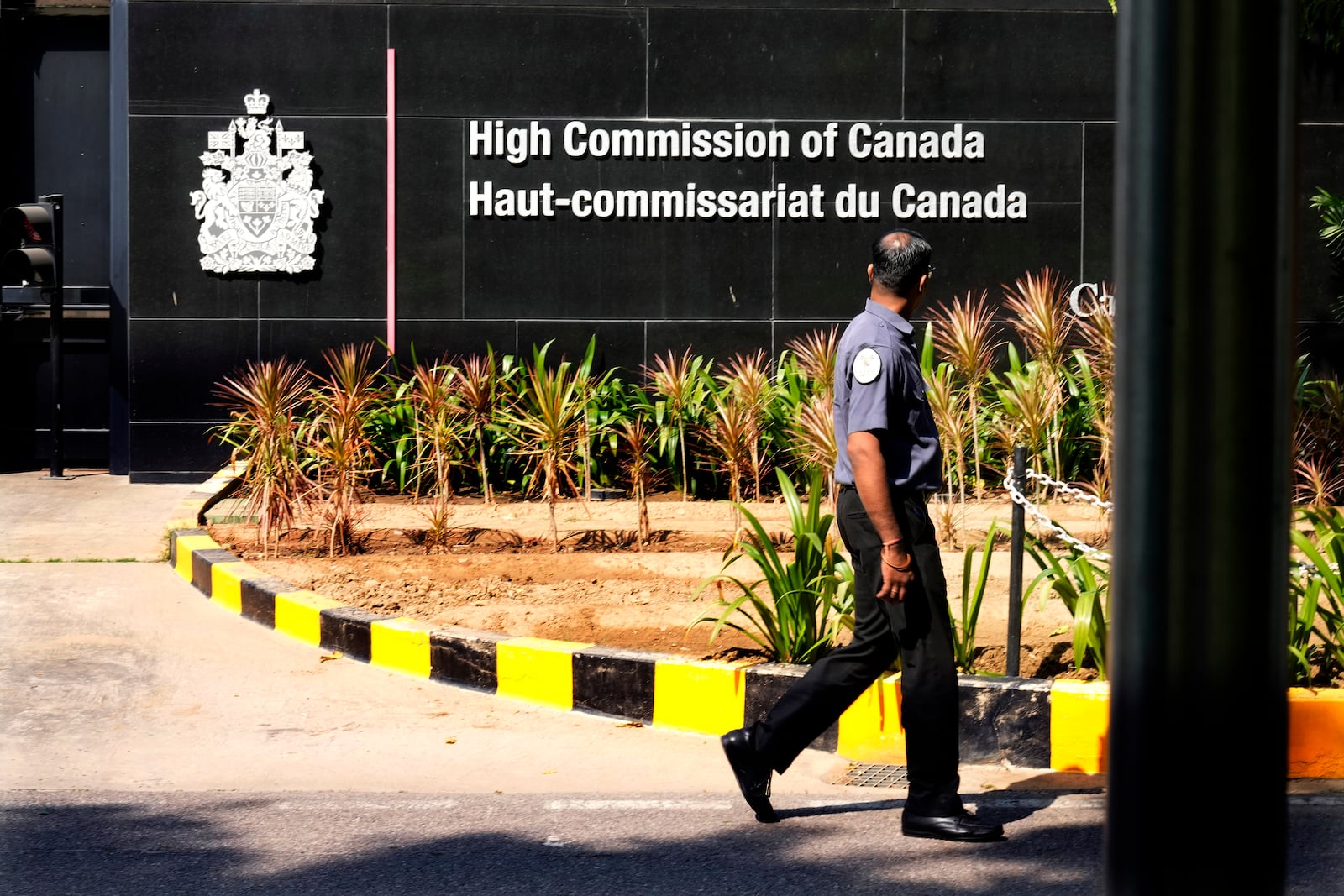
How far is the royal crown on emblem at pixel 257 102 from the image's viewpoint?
40.3ft

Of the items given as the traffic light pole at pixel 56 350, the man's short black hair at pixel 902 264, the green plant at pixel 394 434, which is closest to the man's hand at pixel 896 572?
the man's short black hair at pixel 902 264

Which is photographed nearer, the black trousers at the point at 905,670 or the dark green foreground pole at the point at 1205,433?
the dark green foreground pole at the point at 1205,433

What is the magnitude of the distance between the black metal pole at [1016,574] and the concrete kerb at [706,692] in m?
0.12

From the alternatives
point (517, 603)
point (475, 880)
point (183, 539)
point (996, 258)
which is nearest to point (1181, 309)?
point (475, 880)

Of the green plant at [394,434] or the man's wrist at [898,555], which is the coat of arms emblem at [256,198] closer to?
the green plant at [394,434]

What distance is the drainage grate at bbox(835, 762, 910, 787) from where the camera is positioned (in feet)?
17.1

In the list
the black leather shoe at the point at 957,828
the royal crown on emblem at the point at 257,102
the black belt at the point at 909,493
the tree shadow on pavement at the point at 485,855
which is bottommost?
the tree shadow on pavement at the point at 485,855

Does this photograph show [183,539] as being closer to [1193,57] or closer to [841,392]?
[841,392]

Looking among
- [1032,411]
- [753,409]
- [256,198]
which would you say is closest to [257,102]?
[256,198]

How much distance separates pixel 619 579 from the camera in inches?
309

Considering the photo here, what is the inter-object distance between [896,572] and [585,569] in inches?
150

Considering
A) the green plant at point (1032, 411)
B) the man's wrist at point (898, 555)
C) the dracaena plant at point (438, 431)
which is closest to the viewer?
the man's wrist at point (898, 555)

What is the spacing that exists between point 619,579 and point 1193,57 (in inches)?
256

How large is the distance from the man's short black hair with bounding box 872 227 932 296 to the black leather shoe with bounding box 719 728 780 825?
1412 millimetres
